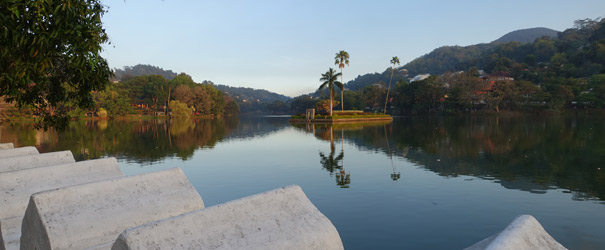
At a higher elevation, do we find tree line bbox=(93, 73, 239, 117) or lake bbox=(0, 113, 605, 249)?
tree line bbox=(93, 73, 239, 117)

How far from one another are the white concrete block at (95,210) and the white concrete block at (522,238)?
4475mm

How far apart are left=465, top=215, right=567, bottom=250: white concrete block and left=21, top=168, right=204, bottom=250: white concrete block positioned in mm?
4475

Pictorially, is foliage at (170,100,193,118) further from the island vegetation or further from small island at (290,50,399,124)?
small island at (290,50,399,124)

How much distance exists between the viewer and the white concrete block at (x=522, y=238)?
10.6 ft

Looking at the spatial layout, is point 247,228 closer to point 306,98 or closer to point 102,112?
point 102,112

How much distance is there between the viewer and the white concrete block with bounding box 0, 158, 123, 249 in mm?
6359

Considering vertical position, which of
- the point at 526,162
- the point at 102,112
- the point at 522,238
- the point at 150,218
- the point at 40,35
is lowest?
the point at 526,162

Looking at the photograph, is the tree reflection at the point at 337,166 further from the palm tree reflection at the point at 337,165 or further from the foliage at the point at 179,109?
the foliage at the point at 179,109

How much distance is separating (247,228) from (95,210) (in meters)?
2.53

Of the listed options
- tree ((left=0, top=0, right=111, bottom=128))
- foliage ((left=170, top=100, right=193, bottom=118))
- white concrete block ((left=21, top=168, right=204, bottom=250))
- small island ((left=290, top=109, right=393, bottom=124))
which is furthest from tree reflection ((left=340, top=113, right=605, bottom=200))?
foliage ((left=170, top=100, right=193, bottom=118))

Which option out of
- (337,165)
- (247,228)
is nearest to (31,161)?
(247,228)

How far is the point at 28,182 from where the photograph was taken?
6848 millimetres

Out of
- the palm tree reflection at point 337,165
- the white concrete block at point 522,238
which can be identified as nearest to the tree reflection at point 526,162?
the palm tree reflection at point 337,165

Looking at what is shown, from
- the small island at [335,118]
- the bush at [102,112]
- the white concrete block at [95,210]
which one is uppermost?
the bush at [102,112]
